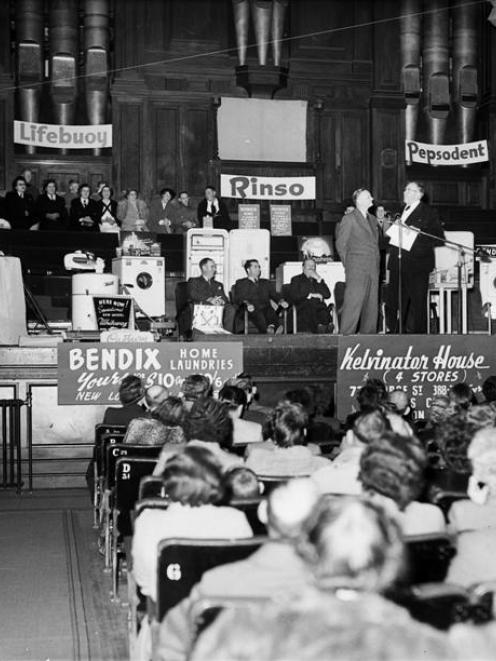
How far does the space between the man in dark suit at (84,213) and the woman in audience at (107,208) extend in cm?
6

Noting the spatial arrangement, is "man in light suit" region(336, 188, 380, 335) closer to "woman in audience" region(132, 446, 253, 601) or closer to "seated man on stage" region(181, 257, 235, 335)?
"seated man on stage" region(181, 257, 235, 335)

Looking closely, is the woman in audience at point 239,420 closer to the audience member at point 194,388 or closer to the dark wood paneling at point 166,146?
the audience member at point 194,388

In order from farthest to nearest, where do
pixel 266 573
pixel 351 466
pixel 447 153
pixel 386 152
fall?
1. pixel 447 153
2. pixel 386 152
3. pixel 351 466
4. pixel 266 573

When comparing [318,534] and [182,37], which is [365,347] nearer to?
[318,534]

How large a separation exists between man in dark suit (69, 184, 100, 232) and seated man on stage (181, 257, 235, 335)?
3.08 m

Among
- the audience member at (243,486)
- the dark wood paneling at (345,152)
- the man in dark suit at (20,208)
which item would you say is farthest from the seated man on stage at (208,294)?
the audience member at (243,486)

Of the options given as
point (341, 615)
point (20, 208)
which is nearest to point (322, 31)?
point (20, 208)

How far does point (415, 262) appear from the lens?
10164 mm

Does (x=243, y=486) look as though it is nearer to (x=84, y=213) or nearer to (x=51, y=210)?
(x=84, y=213)

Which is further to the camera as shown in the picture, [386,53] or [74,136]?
[386,53]

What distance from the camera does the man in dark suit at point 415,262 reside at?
9.98 meters

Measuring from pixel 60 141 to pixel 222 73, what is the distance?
2.50 meters

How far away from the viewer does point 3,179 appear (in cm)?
1591

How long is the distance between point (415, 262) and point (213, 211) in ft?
16.2
